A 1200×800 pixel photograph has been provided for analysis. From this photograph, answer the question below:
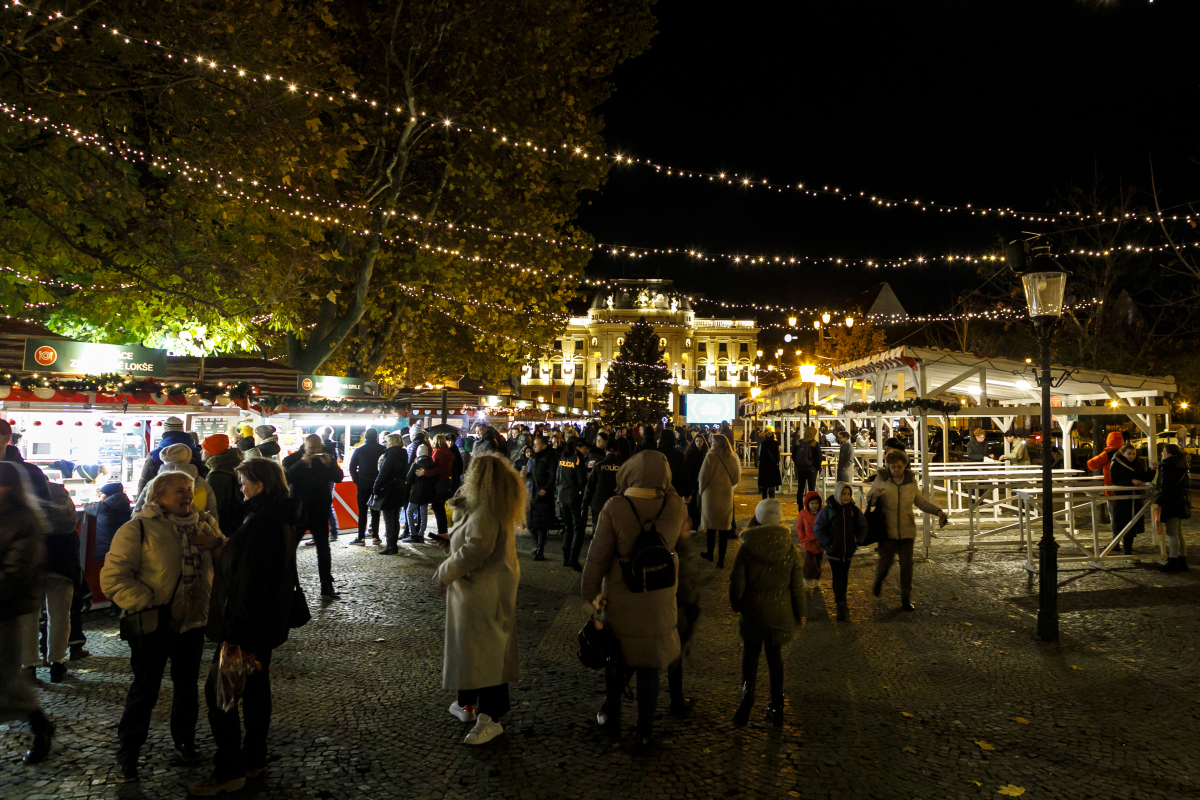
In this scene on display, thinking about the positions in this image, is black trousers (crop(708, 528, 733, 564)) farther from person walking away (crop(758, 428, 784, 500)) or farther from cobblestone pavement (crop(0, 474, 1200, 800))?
person walking away (crop(758, 428, 784, 500))

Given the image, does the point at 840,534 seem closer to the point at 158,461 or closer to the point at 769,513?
the point at 769,513

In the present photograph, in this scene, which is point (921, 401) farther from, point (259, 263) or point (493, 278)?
point (259, 263)

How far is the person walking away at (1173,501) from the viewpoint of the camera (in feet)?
26.9

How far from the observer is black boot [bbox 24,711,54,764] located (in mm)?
3492

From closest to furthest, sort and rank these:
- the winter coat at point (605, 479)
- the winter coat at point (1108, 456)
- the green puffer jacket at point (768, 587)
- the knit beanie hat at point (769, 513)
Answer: the green puffer jacket at point (768, 587)
the knit beanie hat at point (769, 513)
the winter coat at point (605, 479)
the winter coat at point (1108, 456)

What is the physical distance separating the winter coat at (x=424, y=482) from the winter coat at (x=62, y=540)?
16.1ft

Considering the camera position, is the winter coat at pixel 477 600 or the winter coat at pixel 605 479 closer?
the winter coat at pixel 477 600

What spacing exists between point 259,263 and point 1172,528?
14.2 meters

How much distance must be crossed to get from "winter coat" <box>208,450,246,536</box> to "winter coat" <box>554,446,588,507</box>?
3.96 meters

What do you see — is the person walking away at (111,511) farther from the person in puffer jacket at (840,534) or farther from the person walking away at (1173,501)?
the person walking away at (1173,501)

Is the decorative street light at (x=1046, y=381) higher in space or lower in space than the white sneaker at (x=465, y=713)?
higher

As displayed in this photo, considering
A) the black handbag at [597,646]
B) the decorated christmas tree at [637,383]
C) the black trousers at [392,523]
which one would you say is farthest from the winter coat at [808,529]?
the decorated christmas tree at [637,383]

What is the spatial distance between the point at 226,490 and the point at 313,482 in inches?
61.0

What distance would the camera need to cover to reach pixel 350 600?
688cm
